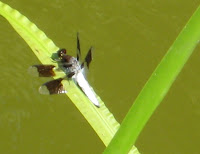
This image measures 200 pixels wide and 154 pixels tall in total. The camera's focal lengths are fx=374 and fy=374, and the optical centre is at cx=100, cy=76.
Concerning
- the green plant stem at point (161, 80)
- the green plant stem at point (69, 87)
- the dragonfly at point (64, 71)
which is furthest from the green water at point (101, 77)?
the green plant stem at point (161, 80)

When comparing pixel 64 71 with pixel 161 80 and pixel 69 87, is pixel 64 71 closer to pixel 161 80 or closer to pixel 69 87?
pixel 69 87

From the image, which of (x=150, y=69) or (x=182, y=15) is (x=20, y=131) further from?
(x=182, y=15)

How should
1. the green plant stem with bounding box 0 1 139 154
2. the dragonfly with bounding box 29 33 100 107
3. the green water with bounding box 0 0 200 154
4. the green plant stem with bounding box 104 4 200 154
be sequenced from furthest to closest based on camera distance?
the green water with bounding box 0 0 200 154 → the dragonfly with bounding box 29 33 100 107 → the green plant stem with bounding box 0 1 139 154 → the green plant stem with bounding box 104 4 200 154

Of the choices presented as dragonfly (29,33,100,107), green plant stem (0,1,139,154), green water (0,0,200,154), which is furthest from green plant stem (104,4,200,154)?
green water (0,0,200,154)

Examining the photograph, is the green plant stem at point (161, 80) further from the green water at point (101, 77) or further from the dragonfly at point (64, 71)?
the green water at point (101, 77)

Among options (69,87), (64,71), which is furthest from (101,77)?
(69,87)

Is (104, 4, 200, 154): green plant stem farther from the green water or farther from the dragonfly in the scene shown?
the green water
